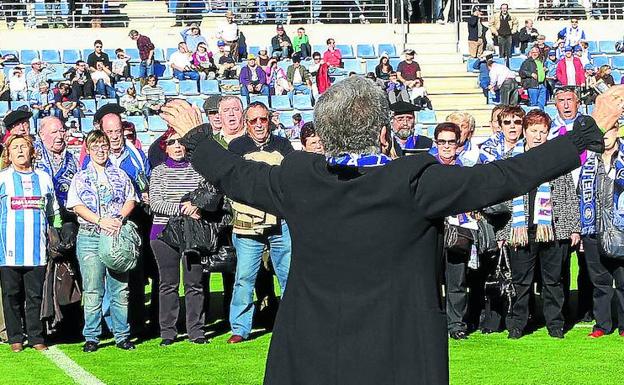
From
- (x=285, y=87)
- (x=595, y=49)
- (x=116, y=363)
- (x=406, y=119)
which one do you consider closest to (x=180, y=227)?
(x=116, y=363)

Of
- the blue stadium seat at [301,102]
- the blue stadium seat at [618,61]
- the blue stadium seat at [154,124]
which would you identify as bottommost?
the blue stadium seat at [154,124]

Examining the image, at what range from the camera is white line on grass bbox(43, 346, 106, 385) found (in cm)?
867

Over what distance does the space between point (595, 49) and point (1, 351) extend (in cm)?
2100

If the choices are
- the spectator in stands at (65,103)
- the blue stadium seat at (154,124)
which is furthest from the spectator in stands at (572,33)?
the spectator in stands at (65,103)

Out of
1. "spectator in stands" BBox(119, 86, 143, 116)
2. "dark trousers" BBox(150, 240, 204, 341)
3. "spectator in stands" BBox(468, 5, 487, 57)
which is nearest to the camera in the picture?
"dark trousers" BBox(150, 240, 204, 341)

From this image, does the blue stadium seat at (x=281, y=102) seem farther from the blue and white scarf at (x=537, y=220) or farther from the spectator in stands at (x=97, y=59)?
the blue and white scarf at (x=537, y=220)

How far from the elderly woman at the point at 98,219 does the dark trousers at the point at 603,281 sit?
12.8 feet

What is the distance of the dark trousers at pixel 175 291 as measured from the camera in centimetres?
996

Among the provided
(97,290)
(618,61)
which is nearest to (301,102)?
(618,61)

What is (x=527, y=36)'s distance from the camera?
2780 cm

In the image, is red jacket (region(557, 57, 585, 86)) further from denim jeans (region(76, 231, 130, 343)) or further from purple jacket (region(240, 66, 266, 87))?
denim jeans (region(76, 231, 130, 343))

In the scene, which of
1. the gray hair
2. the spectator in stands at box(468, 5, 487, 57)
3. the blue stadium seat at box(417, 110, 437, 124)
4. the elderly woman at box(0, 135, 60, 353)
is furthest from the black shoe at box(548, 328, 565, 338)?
the spectator in stands at box(468, 5, 487, 57)

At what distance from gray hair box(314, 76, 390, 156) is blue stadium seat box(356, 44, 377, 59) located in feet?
76.0

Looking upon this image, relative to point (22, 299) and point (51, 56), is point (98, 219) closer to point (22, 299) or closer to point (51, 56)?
point (22, 299)
